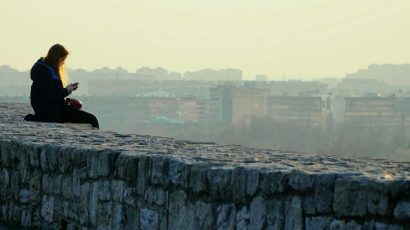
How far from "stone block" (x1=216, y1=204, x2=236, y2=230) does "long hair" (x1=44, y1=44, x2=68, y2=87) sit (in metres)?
5.29

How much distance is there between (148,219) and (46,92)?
495cm

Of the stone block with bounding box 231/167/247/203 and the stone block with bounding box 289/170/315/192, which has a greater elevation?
the stone block with bounding box 289/170/315/192

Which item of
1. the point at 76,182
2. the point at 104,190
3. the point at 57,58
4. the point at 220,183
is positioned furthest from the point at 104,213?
the point at 57,58

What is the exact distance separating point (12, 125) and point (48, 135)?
174 cm

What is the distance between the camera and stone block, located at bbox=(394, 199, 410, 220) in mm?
5043

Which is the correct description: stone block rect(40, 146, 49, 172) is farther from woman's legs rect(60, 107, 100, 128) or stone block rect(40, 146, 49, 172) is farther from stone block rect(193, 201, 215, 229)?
woman's legs rect(60, 107, 100, 128)

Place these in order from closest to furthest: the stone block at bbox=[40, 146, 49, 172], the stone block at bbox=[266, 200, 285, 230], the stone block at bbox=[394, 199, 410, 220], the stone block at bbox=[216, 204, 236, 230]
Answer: the stone block at bbox=[394, 199, 410, 220] < the stone block at bbox=[266, 200, 285, 230] < the stone block at bbox=[216, 204, 236, 230] < the stone block at bbox=[40, 146, 49, 172]

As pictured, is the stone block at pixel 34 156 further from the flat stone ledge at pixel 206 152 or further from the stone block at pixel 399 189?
the stone block at pixel 399 189

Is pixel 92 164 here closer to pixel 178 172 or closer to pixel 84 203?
pixel 84 203

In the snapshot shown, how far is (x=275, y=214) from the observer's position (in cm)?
568

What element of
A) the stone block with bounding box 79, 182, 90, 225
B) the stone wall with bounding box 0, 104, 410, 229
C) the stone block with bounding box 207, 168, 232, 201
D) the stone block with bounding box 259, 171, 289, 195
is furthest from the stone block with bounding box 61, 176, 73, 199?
the stone block with bounding box 259, 171, 289, 195

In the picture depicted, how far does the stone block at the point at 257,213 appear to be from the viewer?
227 inches

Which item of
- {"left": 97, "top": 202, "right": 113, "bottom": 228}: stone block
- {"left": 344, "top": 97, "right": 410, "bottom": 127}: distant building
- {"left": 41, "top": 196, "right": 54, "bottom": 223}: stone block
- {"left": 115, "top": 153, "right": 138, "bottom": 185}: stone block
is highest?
{"left": 115, "top": 153, "right": 138, "bottom": 185}: stone block

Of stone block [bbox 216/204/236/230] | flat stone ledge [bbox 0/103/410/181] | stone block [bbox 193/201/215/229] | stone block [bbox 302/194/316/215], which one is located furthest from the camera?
stone block [bbox 193/201/215/229]
